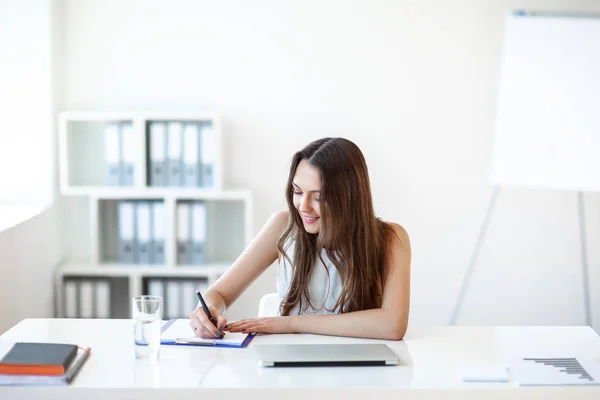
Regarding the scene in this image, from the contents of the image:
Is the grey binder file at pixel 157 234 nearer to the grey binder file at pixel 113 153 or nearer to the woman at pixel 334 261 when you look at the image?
the grey binder file at pixel 113 153

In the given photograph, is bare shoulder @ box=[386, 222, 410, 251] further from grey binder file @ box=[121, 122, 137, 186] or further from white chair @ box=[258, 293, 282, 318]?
grey binder file @ box=[121, 122, 137, 186]

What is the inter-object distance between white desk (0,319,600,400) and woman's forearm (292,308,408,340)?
1.2 inches

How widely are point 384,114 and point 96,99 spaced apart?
1511mm

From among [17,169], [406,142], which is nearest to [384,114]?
[406,142]

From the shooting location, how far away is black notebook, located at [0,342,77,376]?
1720mm

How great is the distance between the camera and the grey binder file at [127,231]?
4.06 metres

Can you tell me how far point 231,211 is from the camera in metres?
4.37

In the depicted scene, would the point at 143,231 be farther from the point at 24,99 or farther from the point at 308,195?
the point at 308,195

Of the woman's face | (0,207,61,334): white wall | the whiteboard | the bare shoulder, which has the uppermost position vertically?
the whiteboard

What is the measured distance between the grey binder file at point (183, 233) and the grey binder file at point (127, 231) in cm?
22

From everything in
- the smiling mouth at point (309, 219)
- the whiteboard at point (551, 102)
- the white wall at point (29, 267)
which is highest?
the whiteboard at point (551, 102)

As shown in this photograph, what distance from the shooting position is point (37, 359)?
1753 mm

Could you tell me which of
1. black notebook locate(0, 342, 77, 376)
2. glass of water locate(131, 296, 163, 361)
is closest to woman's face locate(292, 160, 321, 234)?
glass of water locate(131, 296, 163, 361)

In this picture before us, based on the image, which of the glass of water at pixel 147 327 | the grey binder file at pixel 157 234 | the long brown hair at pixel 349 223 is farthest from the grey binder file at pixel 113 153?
the glass of water at pixel 147 327
